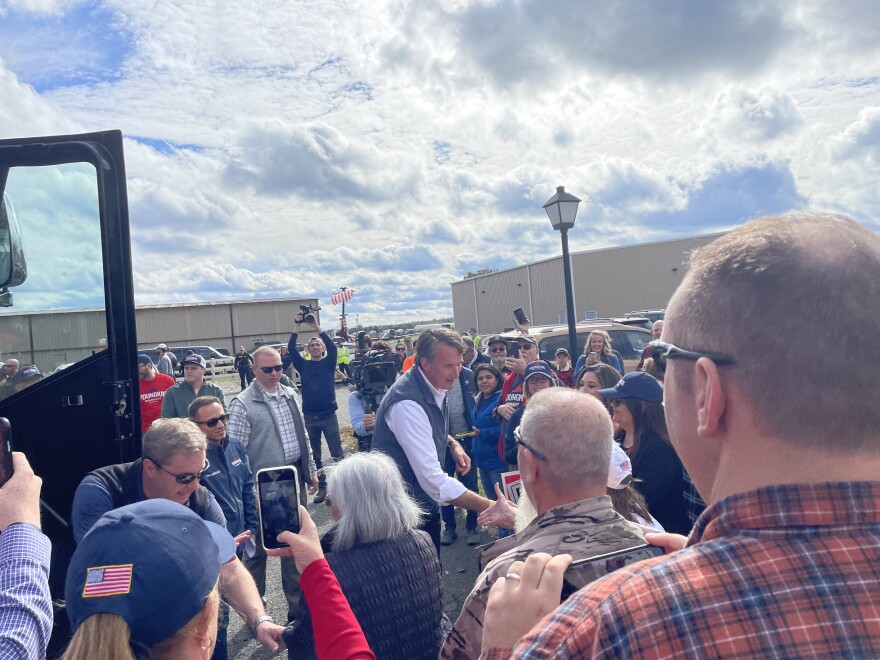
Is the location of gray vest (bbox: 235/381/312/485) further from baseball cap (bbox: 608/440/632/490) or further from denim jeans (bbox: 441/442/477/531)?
baseball cap (bbox: 608/440/632/490)

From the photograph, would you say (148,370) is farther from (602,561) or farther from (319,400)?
(602,561)

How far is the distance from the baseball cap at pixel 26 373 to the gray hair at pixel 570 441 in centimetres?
261

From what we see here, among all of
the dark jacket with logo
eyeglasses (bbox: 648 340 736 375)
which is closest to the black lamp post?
the dark jacket with logo

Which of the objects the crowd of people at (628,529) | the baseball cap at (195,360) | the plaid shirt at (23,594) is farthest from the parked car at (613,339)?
the plaid shirt at (23,594)

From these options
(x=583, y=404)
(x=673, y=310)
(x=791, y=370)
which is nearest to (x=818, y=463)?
(x=791, y=370)

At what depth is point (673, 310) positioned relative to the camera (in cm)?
101

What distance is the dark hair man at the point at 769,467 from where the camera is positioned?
28.8 inches

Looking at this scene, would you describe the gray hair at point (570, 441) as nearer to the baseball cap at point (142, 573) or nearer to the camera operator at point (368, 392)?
the baseball cap at point (142, 573)

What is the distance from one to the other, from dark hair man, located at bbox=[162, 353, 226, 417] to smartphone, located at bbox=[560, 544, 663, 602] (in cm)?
576

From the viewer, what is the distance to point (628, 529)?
6.00 feet

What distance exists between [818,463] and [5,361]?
3.55 metres

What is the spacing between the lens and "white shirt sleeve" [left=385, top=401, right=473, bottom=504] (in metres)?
3.66

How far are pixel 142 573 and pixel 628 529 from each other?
1.36 metres

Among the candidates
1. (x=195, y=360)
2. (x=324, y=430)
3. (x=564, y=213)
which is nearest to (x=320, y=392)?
(x=324, y=430)
